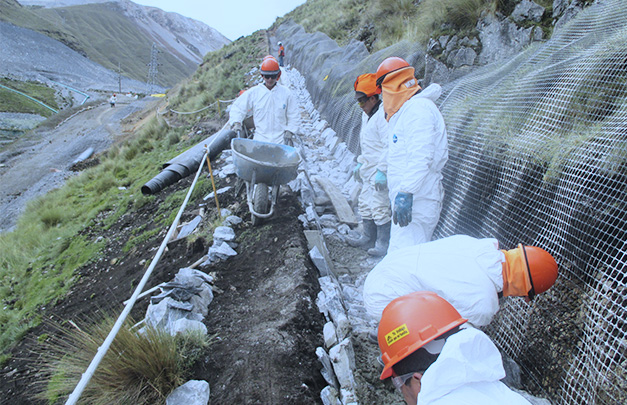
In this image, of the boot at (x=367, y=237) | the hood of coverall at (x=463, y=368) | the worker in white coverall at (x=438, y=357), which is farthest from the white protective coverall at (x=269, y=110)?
the hood of coverall at (x=463, y=368)

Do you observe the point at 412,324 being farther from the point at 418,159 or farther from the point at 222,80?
the point at 222,80

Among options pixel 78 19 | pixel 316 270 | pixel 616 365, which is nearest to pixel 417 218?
pixel 316 270

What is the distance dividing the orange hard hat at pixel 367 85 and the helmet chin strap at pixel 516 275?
7.88 feet

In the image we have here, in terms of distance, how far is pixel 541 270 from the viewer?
75.4 inches

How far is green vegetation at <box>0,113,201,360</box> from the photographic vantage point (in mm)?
5711

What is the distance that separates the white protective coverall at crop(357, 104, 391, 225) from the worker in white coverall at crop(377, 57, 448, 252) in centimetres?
64

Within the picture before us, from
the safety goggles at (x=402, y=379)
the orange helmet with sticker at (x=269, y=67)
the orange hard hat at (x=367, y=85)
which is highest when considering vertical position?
the orange helmet with sticker at (x=269, y=67)

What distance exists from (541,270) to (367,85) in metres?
2.62

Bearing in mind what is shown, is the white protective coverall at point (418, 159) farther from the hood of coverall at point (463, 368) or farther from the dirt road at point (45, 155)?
the dirt road at point (45, 155)

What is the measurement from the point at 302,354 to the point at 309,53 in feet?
45.9

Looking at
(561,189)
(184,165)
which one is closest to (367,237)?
(561,189)

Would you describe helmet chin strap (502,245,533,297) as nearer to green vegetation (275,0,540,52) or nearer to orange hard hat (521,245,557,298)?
orange hard hat (521,245,557,298)

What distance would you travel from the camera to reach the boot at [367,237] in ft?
A: 14.5

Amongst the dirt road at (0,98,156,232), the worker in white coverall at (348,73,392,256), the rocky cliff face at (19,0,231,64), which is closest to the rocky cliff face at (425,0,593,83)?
the worker in white coverall at (348,73,392,256)
